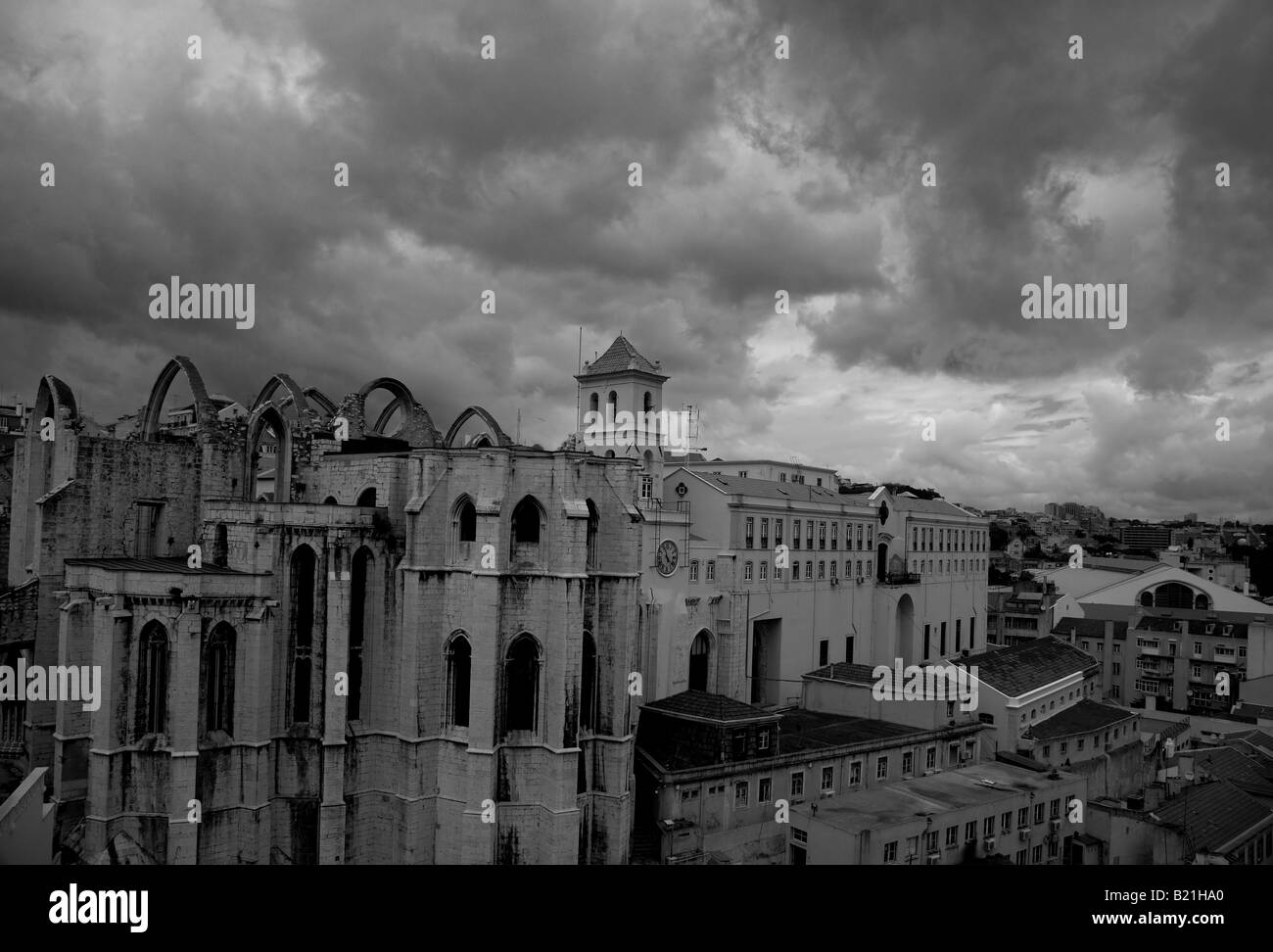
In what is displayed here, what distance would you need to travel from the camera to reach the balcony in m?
64.1

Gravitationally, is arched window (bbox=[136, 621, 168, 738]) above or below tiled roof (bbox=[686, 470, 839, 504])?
below

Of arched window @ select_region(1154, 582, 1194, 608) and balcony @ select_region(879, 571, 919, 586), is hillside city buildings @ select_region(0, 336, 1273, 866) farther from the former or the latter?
arched window @ select_region(1154, 582, 1194, 608)

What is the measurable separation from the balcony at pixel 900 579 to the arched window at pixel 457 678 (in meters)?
38.1

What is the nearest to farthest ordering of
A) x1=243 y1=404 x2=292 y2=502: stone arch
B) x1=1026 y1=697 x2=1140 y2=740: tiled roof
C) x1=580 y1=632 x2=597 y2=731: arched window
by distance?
x1=580 y1=632 x2=597 y2=731: arched window, x1=243 y1=404 x2=292 y2=502: stone arch, x1=1026 y1=697 x2=1140 y2=740: tiled roof

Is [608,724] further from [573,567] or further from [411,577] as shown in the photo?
[411,577]

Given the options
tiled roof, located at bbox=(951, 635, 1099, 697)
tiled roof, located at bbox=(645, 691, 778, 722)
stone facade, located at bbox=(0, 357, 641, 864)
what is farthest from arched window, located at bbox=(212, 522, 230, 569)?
tiled roof, located at bbox=(951, 635, 1099, 697)

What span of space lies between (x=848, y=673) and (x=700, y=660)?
8.90m

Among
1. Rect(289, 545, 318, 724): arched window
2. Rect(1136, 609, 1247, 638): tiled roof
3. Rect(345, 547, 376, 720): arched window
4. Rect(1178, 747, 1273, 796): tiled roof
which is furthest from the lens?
Rect(1136, 609, 1247, 638): tiled roof

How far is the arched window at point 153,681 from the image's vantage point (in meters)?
29.8

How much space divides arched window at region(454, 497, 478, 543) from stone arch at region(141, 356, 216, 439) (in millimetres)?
11319
